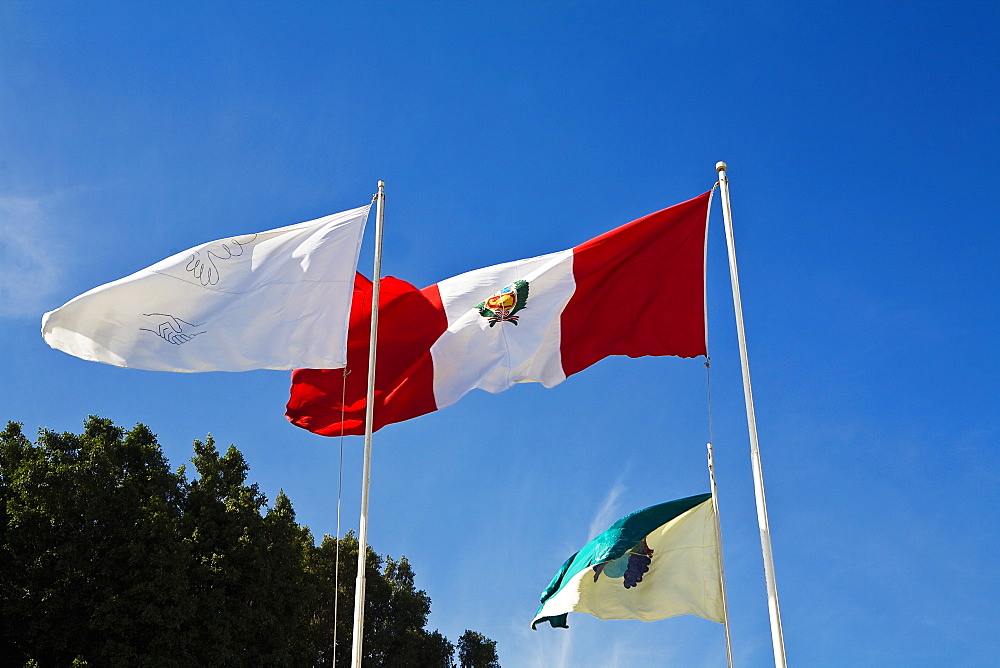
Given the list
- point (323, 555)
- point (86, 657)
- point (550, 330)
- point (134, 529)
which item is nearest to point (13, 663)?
point (86, 657)

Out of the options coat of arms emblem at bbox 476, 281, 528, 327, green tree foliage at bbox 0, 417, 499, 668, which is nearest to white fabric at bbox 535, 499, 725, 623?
coat of arms emblem at bbox 476, 281, 528, 327

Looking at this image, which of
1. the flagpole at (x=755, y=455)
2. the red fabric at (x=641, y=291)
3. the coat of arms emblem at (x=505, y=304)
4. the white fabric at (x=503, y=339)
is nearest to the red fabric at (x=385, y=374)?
the white fabric at (x=503, y=339)

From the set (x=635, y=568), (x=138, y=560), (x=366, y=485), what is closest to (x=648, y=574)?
(x=635, y=568)

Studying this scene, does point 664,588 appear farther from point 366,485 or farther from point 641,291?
point 366,485

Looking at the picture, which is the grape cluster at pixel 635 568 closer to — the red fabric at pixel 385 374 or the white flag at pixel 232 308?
the red fabric at pixel 385 374

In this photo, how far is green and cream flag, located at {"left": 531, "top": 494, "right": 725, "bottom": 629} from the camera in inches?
642

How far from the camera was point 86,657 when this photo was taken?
2759 cm

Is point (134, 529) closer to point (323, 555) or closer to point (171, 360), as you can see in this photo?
point (323, 555)

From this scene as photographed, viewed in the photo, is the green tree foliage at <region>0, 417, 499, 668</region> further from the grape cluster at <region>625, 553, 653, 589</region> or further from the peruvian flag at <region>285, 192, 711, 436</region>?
the peruvian flag at <region>285, 192, 711, 436</region>

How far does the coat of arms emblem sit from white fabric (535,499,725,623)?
5.15 metres

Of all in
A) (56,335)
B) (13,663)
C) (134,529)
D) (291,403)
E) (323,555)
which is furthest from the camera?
(323,555)

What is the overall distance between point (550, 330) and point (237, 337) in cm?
416

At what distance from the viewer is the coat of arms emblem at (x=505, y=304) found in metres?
13.6

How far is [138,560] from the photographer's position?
28625mm
